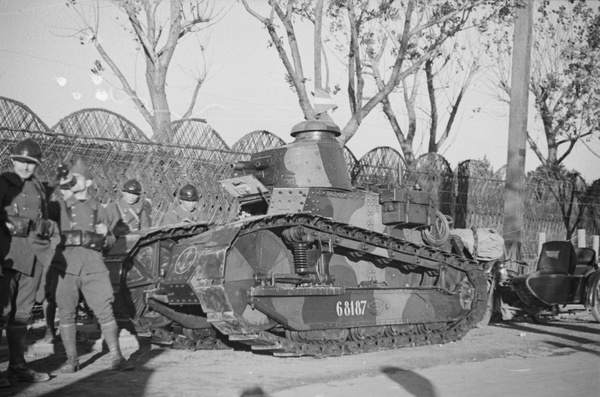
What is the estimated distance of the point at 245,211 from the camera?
12.6 m

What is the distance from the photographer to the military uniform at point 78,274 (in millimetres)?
8406

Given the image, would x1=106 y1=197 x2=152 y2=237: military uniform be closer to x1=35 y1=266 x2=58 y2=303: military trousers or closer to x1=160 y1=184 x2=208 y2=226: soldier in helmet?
x1=160 y1=184 x2=208 y2=226: soldier in helmet

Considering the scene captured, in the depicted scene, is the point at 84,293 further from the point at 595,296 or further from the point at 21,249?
the point at 595,296

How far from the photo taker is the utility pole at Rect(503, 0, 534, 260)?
16719mm

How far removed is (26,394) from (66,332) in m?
1.34

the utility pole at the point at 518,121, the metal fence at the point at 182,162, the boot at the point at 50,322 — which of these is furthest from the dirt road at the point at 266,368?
the utility pole at the point at 518,121

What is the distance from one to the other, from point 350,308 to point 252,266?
1572 mm

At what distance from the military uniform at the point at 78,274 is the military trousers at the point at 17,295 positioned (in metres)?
0.51

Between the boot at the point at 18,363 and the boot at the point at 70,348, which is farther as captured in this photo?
the boot at the point at 70,348

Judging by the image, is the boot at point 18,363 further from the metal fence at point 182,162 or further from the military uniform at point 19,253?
the metal fence at point 182,162

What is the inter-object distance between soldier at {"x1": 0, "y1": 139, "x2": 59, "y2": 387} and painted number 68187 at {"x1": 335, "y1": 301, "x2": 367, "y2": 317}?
13.1 ft

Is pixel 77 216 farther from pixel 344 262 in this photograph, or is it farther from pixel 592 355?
pixel 592 355

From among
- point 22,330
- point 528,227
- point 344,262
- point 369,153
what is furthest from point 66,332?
point 528,227

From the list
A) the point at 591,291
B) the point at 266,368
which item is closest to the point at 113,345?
the point at 266,368
